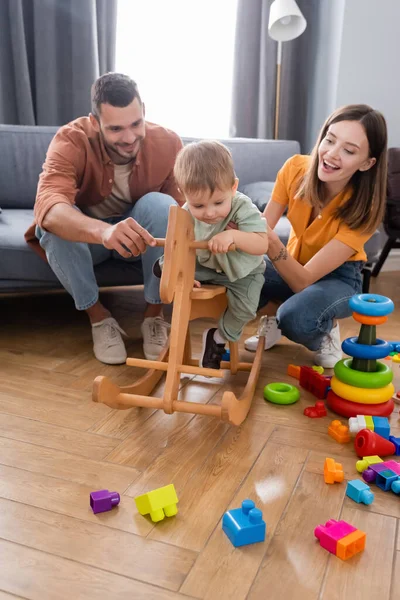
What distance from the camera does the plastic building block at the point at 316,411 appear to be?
152 cm

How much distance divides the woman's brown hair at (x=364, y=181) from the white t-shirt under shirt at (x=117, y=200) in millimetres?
603

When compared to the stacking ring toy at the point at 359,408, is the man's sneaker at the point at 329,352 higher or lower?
lower

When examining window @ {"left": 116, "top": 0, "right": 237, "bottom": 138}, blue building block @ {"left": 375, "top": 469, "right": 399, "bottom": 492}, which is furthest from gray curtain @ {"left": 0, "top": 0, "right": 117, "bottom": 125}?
blue building block @ {"left": 375, "top": 469, "right": 399, "bottom": 492}

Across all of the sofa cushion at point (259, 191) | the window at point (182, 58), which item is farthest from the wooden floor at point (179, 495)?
the window at point (182, 58)

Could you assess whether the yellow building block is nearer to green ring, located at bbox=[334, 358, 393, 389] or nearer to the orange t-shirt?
green ring, located at bbox=[334, 358, 393, 389]

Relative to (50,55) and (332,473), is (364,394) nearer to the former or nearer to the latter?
(332,473)

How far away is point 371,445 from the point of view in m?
1.29

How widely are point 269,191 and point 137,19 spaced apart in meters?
1.52

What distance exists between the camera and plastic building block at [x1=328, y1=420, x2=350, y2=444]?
139 centimetres

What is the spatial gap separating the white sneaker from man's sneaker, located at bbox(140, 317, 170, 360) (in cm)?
30

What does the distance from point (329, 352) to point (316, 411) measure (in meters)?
0.40

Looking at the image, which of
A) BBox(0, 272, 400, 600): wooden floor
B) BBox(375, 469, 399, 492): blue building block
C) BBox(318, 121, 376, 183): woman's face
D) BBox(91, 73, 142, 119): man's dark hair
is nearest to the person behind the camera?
BBox(0, 272, 400, 600): wooden floor

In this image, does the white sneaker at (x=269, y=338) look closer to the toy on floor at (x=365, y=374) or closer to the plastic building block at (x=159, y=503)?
the toy on floor at (x=365, y=374)

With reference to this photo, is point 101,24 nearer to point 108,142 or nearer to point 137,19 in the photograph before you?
point 137,19
